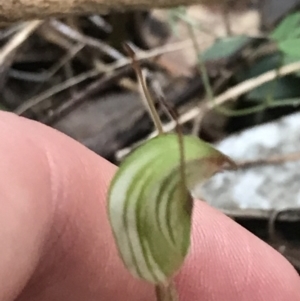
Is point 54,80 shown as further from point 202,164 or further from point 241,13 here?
point 202,164

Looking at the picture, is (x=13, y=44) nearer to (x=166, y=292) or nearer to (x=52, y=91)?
(x=52, y=91)

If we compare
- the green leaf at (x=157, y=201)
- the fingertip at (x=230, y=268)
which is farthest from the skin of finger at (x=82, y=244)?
the green leaf at (x=157, y=201)

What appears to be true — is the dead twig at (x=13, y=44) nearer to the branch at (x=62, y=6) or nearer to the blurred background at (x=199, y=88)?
the blurred background at (x=199, y=88)

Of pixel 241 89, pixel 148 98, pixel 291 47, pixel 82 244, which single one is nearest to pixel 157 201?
pixel 148 98

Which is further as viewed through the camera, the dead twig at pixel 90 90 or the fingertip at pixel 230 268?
the dead twig at pixel 90 90

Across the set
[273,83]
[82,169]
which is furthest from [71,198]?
[273,83]

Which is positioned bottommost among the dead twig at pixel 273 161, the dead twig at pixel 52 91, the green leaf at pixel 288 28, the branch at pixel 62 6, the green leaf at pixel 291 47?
the dead twig at pixel 273 161

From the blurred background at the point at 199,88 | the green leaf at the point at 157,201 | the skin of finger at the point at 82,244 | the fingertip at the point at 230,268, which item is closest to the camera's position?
the green leaf at the point at 157,201
